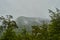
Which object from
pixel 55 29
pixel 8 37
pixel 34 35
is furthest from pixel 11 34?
pixel 55 29

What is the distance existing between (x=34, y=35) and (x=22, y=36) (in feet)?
4.03

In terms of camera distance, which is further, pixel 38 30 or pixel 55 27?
pixel 38 30

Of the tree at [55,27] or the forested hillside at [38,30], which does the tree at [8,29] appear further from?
the tree at [55,27]

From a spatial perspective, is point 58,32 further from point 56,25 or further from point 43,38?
point 43,38

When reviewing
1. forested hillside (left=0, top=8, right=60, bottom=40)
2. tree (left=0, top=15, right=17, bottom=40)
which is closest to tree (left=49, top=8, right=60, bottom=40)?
forested hillside (left=0, top=8, right=60, bottom=40)

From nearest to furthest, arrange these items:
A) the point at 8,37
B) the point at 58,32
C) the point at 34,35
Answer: the point at 58,32, the point at 8,37, the point at 34,35

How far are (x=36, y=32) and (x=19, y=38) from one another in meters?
1.75

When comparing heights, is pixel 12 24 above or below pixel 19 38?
above

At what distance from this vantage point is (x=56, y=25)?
763 inches

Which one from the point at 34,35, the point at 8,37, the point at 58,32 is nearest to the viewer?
the point at 58,32

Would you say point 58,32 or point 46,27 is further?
point 46,27

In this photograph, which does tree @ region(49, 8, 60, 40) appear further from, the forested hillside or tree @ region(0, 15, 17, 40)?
tree @ region(0, 15, 17, 40)

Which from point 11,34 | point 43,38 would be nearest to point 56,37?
point 43,38

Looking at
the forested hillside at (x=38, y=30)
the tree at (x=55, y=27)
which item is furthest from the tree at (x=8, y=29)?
the tree at (x=55, y=27)
